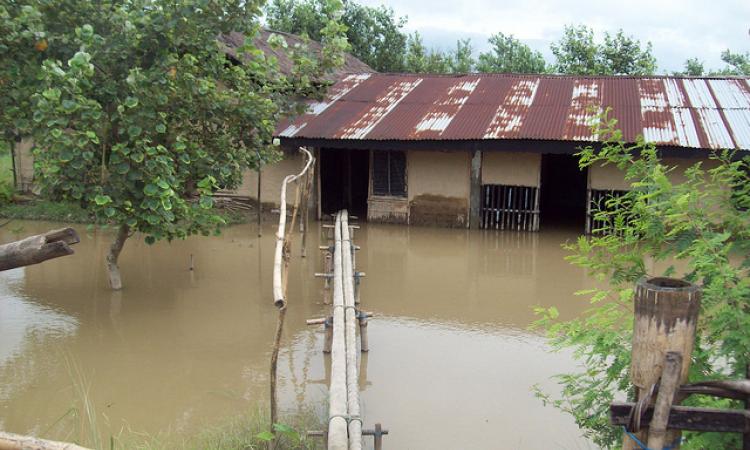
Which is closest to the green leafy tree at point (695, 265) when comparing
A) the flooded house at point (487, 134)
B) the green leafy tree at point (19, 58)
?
the green leafy tree at point (19, 58)

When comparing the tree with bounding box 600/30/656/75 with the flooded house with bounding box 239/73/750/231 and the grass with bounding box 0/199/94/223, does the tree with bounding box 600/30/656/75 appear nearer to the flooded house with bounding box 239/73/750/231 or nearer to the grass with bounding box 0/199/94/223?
the flooded house with bounding box 239/73/750/231

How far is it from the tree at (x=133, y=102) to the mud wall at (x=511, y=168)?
6.45 meters

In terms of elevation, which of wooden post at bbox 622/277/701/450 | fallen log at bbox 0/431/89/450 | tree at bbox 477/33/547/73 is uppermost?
tree at bbox 477/33/547/73

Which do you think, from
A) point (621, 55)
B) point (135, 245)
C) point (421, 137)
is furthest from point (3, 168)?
point (621, 55)

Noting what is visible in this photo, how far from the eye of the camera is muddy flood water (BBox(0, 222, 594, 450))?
5.67 m

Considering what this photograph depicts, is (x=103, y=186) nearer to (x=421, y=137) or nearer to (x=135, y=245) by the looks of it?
(x=135, y=245)

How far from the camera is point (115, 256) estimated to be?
909 cm

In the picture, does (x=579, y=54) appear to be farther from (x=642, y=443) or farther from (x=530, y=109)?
(x=642, y=443)

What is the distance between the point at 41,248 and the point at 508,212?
11.9m

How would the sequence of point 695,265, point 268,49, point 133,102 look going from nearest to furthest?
point 695,265, point 133,102, point 268,49

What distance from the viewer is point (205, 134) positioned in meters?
8.91

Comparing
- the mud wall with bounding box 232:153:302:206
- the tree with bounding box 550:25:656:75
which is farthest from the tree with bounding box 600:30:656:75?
the mud wall with bounding box 232:153:302:206

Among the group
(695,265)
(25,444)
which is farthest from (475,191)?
(25,444)

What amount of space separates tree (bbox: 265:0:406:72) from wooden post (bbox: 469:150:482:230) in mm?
13882
